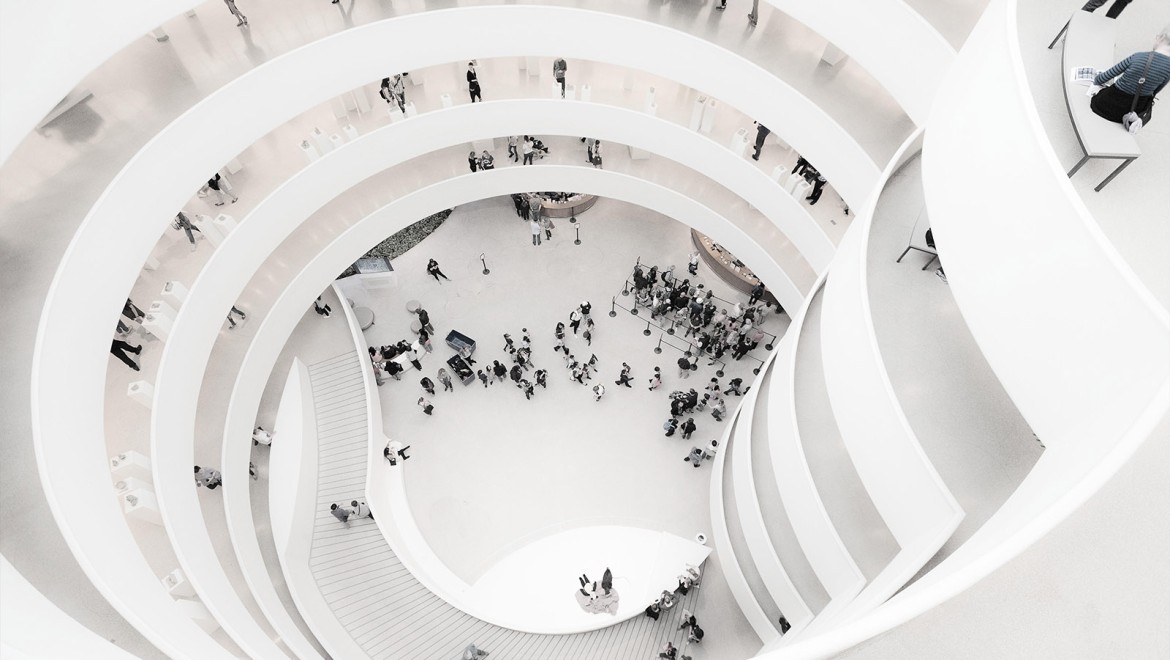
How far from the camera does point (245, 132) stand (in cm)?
1212

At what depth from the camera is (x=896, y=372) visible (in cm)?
787

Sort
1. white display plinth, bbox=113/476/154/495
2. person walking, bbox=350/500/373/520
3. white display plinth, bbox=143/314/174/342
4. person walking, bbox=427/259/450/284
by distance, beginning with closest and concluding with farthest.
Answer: white display plinth, bbox=113/476/154/495 < white display plinth, bbox=143/314/174/342 < person walking, bbox=350/500/373/520 < person walking, bbox=427/259/450/284

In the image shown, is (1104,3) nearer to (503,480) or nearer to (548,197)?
(503,480)

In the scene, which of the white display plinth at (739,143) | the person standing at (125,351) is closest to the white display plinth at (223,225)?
the person standing at (125,351)

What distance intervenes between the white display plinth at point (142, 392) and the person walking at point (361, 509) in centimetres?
562

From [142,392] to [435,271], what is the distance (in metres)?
9.80

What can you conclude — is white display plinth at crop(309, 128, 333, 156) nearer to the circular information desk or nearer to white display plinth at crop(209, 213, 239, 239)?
white display plinth at crop(209, 213, 239, 239)

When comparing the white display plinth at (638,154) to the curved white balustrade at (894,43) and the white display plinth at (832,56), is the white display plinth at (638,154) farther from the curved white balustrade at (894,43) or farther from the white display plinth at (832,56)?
the curved white balustrade at (894,43)

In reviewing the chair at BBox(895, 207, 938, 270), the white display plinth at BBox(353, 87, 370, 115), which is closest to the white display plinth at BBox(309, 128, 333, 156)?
the white display plinth at BBox(353, 87, 370, 115)

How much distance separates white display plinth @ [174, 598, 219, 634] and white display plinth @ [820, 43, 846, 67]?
15357 mm

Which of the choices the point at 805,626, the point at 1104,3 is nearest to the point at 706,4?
the point at 1104,3

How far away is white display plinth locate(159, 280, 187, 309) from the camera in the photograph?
11961 millimetres

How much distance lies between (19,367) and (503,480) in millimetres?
10350

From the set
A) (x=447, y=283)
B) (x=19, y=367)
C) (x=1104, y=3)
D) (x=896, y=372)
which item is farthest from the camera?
(x=447, y=283)
